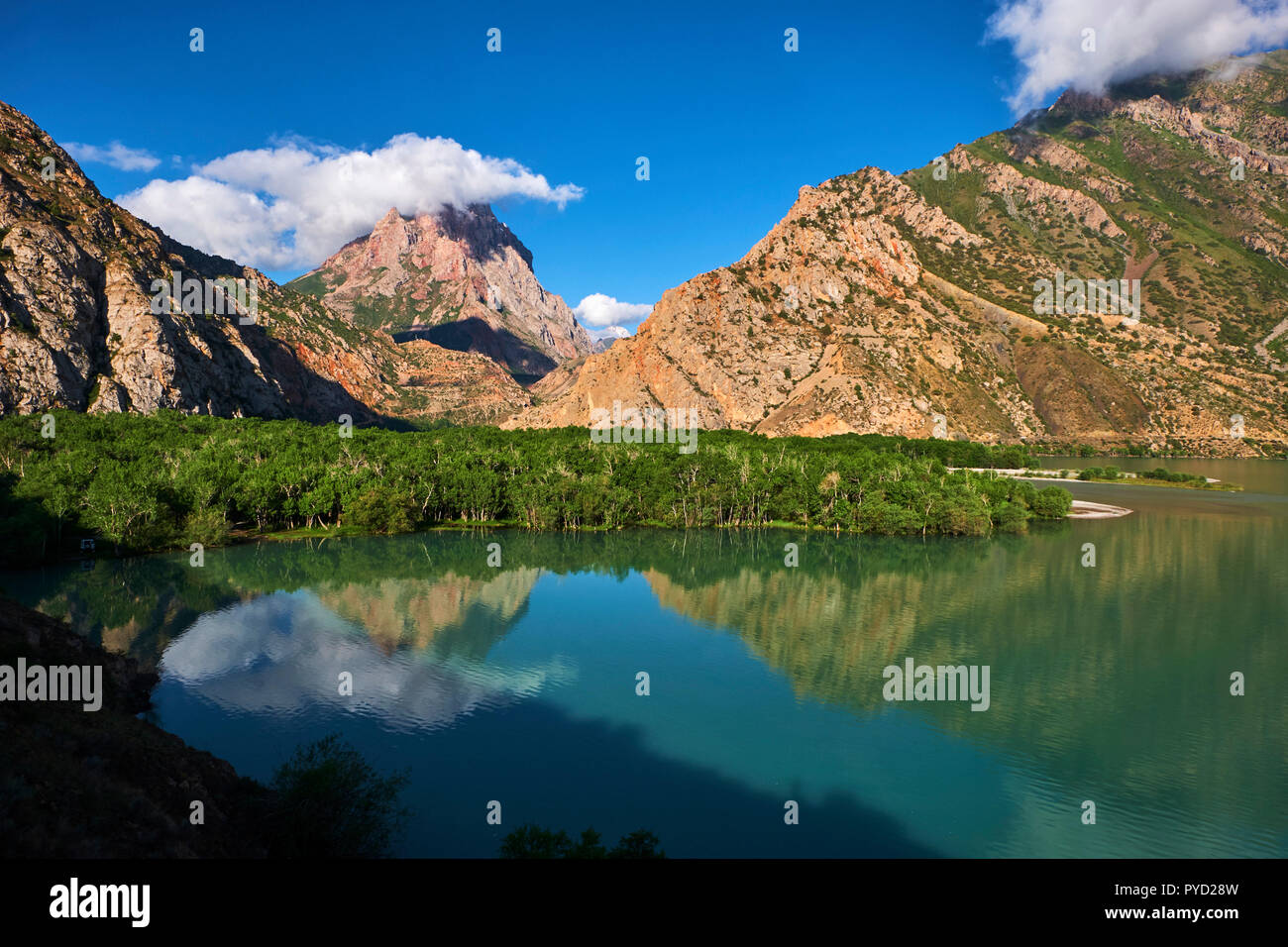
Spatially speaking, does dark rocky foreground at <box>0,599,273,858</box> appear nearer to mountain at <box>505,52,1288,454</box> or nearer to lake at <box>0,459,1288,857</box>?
lake at <box>0,459,1288,857</box>

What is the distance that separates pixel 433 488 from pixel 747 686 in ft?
176

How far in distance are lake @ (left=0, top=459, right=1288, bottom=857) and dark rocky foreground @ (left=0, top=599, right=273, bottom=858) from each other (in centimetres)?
430

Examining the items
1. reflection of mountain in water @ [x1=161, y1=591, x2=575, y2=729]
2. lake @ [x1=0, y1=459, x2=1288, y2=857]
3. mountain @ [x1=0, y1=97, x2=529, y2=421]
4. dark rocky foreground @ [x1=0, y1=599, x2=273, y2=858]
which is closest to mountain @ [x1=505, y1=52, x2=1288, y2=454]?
mountain @ [x1=0, y1=97, x2=529, y2=421]

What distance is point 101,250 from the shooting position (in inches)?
5290

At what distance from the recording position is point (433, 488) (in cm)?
7712

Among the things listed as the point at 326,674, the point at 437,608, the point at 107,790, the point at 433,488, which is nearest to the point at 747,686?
the point at 326,674

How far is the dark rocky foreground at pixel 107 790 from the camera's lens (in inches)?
492

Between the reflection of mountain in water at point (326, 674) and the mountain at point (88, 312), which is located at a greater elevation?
the mountain at point (88, 312)

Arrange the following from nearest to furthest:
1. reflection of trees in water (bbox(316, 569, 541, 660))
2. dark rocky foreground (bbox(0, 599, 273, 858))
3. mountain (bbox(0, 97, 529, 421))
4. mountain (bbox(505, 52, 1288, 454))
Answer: dark rocky foreground (bbox(0, 599, 273, 858))
reflection of trees in water (bbox(316, 569, 541, 660))
mountain (bbox(0, 97, 529, 421))
mountain (bbox(505, 52, 1288, 454))

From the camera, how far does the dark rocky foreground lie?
41.0ft

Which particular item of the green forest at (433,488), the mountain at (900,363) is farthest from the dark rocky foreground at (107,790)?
the mountain at (900,363)

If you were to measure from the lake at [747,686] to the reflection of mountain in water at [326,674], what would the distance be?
0.57ft

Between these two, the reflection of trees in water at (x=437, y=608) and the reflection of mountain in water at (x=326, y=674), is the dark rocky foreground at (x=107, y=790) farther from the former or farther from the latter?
the reflection of trees in water at (x=437, y=608)
